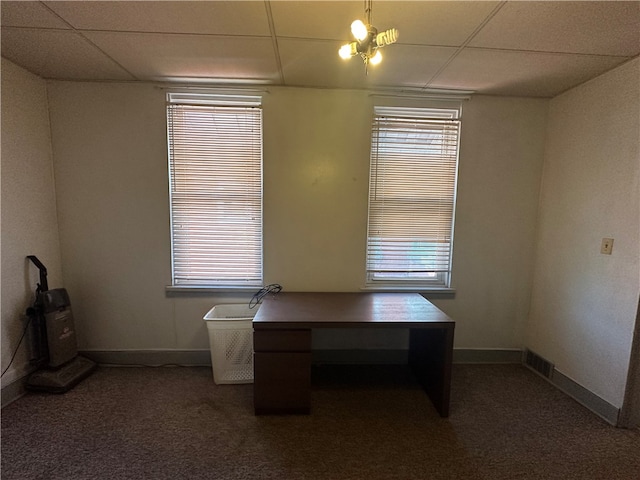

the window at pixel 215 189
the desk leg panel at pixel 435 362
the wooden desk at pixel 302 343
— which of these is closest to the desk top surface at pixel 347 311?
the wooden desk at pixel 302 343

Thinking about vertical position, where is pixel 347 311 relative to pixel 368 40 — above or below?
below

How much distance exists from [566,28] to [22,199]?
3709 mm

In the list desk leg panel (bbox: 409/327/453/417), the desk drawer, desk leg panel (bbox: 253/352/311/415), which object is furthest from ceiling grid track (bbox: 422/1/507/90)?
desk leg panel (bbox: 253/352/311/415)

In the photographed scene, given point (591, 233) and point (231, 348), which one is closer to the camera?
point (591, 233)

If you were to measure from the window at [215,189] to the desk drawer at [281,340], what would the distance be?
77 cm

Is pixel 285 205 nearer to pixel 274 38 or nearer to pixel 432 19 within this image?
pixel 274 38

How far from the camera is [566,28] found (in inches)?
62.6

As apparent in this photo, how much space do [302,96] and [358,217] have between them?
1.12 metres

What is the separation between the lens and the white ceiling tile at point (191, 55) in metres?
1.77

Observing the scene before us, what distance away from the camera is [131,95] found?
2.38 metres

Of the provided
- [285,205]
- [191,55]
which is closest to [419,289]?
[285,205]

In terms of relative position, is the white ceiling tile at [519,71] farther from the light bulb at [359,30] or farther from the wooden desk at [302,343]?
the wooden desk at [302,343]

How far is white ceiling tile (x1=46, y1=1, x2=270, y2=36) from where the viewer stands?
1.48 m

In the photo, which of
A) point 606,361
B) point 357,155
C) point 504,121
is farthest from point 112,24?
point 606,361
